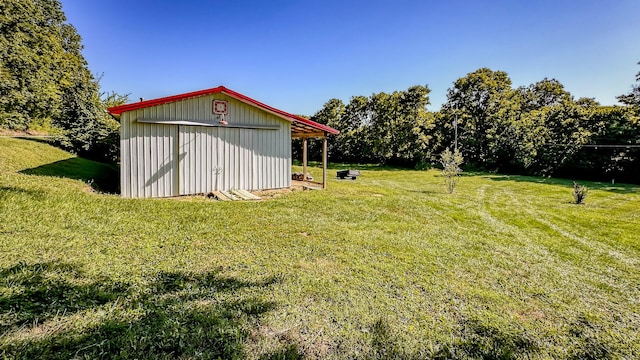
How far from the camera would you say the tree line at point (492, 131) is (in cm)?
2039

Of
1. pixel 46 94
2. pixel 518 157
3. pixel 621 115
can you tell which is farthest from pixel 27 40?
pixel 621 115

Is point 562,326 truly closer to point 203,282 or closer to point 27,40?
point 203,282

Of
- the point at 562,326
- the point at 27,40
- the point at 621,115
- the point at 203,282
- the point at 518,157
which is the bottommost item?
the point at 562,326

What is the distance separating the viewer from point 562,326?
2.86m

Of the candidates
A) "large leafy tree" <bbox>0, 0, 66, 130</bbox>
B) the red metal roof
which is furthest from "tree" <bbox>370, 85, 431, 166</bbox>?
"large leafy tree" <bbox>0, 0, 66, 130</bbox>

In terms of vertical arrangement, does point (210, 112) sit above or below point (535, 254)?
above

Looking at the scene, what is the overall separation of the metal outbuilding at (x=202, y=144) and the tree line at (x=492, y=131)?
17486 millimetres

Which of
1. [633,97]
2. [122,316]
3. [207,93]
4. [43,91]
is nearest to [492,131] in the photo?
[633,97]

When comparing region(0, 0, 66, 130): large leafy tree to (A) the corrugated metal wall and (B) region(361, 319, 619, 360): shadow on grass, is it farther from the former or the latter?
(B) region(361, 319, 619, 360): shadow on grass

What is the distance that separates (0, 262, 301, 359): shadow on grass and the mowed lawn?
0.04ft

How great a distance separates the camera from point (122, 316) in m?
2.43

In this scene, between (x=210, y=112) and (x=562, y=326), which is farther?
(x=210, y=112)

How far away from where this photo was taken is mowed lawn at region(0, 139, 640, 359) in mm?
2293

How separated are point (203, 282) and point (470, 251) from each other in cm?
422
